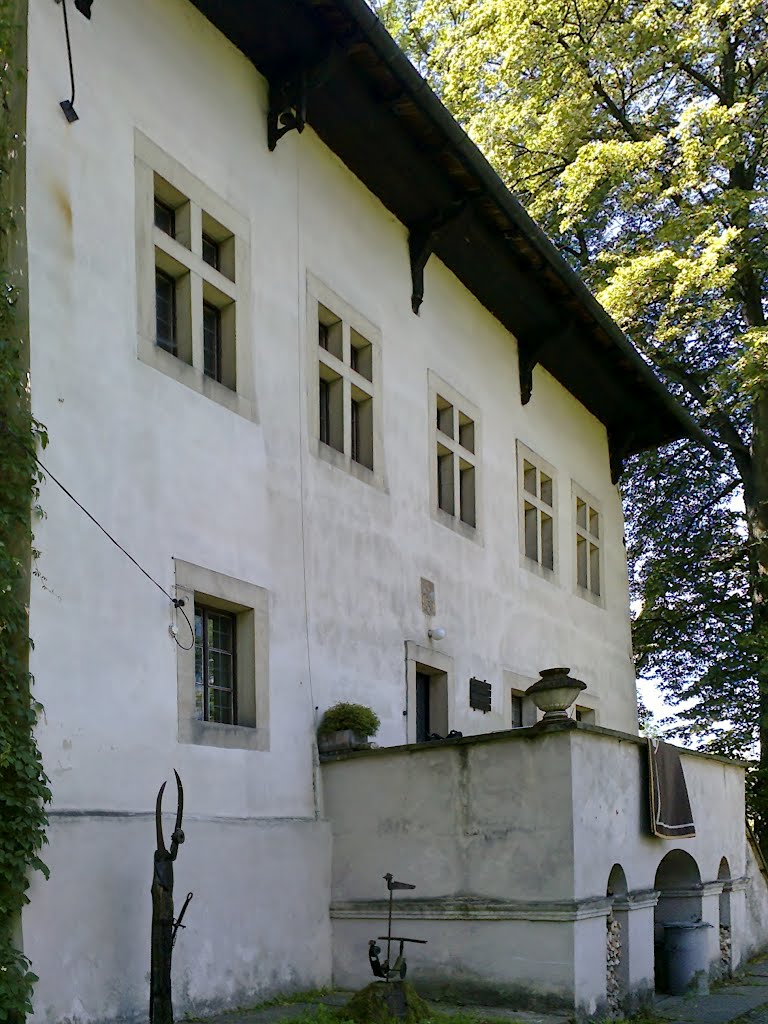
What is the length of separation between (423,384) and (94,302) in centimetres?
612

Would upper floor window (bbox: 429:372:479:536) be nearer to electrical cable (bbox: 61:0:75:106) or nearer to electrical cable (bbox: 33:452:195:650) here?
electrical cable (bbox: 33:452:195:650)

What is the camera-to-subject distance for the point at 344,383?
13781 mm

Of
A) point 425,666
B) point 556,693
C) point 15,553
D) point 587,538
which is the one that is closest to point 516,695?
point 425,666

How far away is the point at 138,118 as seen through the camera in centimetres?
1097

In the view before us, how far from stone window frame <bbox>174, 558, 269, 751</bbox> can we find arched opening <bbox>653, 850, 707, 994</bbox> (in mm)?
5313

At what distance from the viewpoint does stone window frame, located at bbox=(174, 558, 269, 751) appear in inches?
416

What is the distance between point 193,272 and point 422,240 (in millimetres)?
4892

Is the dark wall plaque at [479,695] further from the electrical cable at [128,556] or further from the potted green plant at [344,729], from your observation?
the electrical cable at [128,556]

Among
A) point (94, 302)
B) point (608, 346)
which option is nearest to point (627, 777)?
point (94, 302)

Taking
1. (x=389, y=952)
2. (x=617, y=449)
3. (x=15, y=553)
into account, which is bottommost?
(x=389, y=952)

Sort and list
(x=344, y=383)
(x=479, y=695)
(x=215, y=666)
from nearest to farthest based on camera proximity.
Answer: (x=215, y=666), (x=344, y=383), (x=479, y=695)

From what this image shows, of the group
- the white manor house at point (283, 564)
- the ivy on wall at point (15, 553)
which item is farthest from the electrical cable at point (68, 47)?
the ivy on wall at point (15, 553)

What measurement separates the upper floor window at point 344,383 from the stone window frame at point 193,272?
1238 mm

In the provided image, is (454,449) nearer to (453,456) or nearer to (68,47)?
(453,456)
